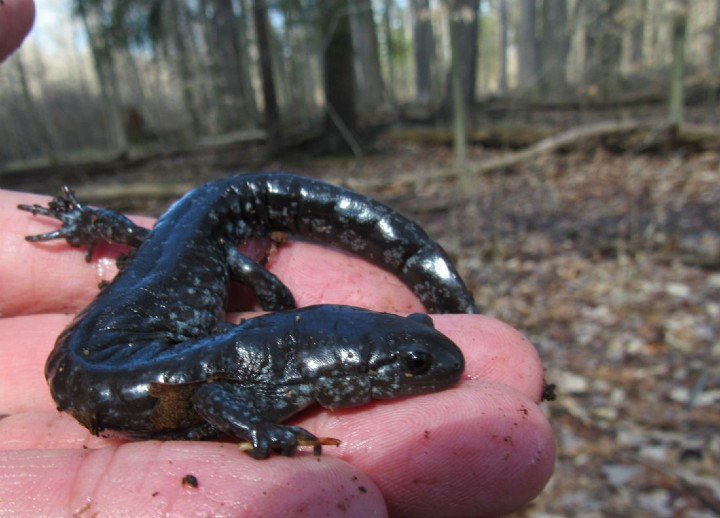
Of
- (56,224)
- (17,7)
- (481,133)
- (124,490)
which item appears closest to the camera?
(124,490)

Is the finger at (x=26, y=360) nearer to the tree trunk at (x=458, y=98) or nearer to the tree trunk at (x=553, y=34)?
the tree trunk at (x=458, y=98)

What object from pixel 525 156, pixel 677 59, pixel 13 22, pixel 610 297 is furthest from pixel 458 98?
pixel 13 22

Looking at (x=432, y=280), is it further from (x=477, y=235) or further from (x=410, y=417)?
(x=477, y=235)

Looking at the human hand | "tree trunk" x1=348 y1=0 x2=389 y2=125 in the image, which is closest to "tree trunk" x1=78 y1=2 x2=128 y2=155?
"tree trunk" x1=348 y1=0 x2=389 y2=125

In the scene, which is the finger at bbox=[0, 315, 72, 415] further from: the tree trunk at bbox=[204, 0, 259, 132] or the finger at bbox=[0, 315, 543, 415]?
the tree trunk at bbox=[204, 0, 259, 132]

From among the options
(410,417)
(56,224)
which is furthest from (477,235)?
(410,417)

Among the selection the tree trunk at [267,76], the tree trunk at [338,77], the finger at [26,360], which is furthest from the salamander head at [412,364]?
the tree trunk at [267,76]
